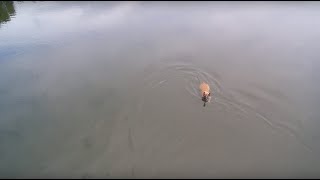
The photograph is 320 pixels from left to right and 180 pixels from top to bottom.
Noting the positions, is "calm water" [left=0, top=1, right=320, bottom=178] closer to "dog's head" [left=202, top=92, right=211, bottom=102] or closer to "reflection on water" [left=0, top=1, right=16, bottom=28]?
"dog's head" [left=202, top=92, right=211, bottom=102]

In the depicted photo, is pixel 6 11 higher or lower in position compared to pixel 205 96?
higher

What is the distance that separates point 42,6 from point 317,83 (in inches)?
639

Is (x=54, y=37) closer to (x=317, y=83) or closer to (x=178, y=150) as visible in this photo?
(x=178, y=150)

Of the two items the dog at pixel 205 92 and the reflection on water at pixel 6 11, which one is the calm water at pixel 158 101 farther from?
the reflection on water at pixel 6 11

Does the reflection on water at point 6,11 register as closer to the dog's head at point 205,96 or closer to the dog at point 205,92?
the dog at point 205,92

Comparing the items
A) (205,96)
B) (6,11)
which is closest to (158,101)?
(205,96)

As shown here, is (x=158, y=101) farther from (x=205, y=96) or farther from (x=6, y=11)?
(x=6, y=11)

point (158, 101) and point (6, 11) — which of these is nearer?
point (158, 101)

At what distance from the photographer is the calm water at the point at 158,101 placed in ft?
27.5

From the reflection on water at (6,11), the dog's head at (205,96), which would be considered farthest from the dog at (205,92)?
the reflection on water at (6,11)

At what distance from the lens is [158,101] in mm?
10398

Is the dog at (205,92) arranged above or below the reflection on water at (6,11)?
below

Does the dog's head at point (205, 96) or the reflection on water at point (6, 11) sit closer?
the dog's head at point (205, 96)

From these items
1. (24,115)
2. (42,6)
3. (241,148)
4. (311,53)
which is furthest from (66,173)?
(42,6)
